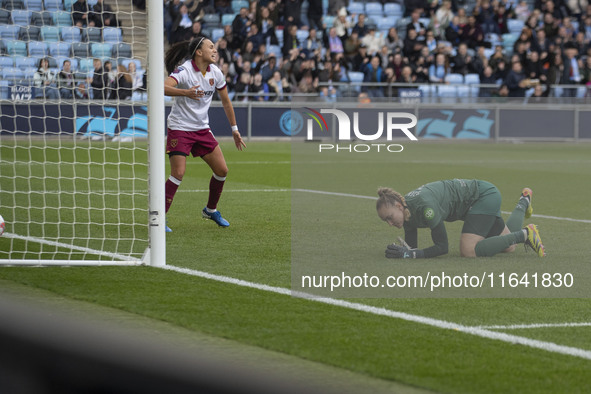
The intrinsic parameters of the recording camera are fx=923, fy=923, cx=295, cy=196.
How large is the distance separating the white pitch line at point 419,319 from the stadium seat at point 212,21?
21311 millimetres

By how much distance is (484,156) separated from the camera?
19344 millimetres

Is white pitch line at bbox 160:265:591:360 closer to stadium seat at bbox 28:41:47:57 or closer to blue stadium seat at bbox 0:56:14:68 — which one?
stadium seat at bbox 28:41:47:57

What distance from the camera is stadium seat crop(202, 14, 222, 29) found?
26.4 meters

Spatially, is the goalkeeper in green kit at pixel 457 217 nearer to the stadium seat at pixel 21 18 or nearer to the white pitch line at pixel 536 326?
the white pitch line at pixel 536 326

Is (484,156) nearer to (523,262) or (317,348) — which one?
(523,262)

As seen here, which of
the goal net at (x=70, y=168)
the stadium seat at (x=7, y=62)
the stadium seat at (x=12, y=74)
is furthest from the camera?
the stadium seat at (x=12, y=74)

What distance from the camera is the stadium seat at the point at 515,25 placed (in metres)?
29.1

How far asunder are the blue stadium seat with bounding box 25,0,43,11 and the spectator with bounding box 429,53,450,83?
17405mm


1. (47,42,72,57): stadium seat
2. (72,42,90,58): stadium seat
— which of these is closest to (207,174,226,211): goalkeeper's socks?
(47,42,72,57): stadium seat

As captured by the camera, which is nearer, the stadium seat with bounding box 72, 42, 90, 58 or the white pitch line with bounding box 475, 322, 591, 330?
the white pitch line with bounding box 475, 322, 591, 330

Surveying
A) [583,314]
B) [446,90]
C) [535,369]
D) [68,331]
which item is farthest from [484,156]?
[68,331]

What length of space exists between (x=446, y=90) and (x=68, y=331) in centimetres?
2377

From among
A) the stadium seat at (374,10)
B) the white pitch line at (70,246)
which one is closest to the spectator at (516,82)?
the stadium seat at (374,10)

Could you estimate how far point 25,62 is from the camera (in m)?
12.5
